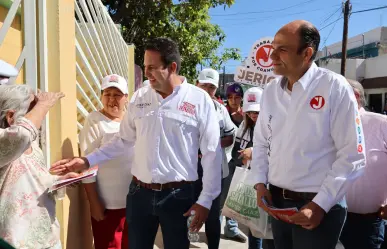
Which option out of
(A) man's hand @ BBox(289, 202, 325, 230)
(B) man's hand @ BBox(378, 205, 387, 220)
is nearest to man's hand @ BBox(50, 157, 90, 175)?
(A) man's hand @ BBox(289, 202, 325, 230)

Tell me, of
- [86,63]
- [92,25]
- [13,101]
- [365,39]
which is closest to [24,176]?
[13,101]

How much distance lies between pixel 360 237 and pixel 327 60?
90.2 feet

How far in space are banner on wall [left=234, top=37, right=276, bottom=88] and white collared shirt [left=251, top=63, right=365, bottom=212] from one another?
2.70m

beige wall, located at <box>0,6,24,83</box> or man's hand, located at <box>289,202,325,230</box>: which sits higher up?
beige wall, located at <box>0,6,24,83</box>

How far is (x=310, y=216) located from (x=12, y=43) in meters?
2.12

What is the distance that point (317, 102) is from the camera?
203cm

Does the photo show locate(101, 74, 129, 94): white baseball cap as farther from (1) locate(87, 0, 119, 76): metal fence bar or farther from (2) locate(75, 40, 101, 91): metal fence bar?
(1) locate(87, 0, 119, 76): metal fence bar

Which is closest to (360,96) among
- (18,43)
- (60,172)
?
(60,172)

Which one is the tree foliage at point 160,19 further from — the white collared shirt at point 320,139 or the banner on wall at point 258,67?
the white collared shirt at point 320,139

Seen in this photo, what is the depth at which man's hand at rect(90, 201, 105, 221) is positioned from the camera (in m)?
3.26

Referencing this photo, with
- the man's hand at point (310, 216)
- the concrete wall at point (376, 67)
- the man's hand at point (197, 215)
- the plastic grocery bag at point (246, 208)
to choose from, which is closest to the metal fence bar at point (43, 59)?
the man's hand at point (197, 215)

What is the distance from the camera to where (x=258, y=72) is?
488 centimetres

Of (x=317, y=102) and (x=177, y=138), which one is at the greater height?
(x=317, y=102)

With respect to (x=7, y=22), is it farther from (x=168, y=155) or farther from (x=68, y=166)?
(x=168, y=155)
